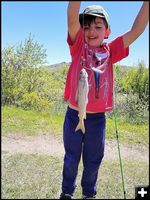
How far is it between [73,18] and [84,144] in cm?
115

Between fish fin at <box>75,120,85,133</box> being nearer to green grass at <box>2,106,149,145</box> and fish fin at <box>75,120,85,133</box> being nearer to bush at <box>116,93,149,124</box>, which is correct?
green grass at <box>2,106,149,145</box>

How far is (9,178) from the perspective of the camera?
480 cm

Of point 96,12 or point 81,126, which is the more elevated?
point 96,12

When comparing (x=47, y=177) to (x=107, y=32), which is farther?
(x=47, y=177)

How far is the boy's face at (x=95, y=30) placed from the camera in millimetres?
3146

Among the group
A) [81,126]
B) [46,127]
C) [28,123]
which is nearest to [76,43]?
[81,126]

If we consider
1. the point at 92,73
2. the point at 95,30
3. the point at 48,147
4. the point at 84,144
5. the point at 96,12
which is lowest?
the point at 48,147

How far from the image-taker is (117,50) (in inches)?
130

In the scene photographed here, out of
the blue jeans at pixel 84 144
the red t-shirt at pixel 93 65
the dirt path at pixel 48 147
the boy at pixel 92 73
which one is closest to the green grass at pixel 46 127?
the dirt path at pixel 48 147

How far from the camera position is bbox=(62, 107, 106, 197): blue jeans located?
3178mm

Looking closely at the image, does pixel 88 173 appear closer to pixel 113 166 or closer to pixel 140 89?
pixel 113 166

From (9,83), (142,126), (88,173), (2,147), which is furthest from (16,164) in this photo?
(9,83)

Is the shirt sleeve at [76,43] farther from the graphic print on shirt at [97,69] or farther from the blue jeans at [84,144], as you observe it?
the blue jeans at [84,144]

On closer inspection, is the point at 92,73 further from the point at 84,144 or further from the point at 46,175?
the point at 46,175
